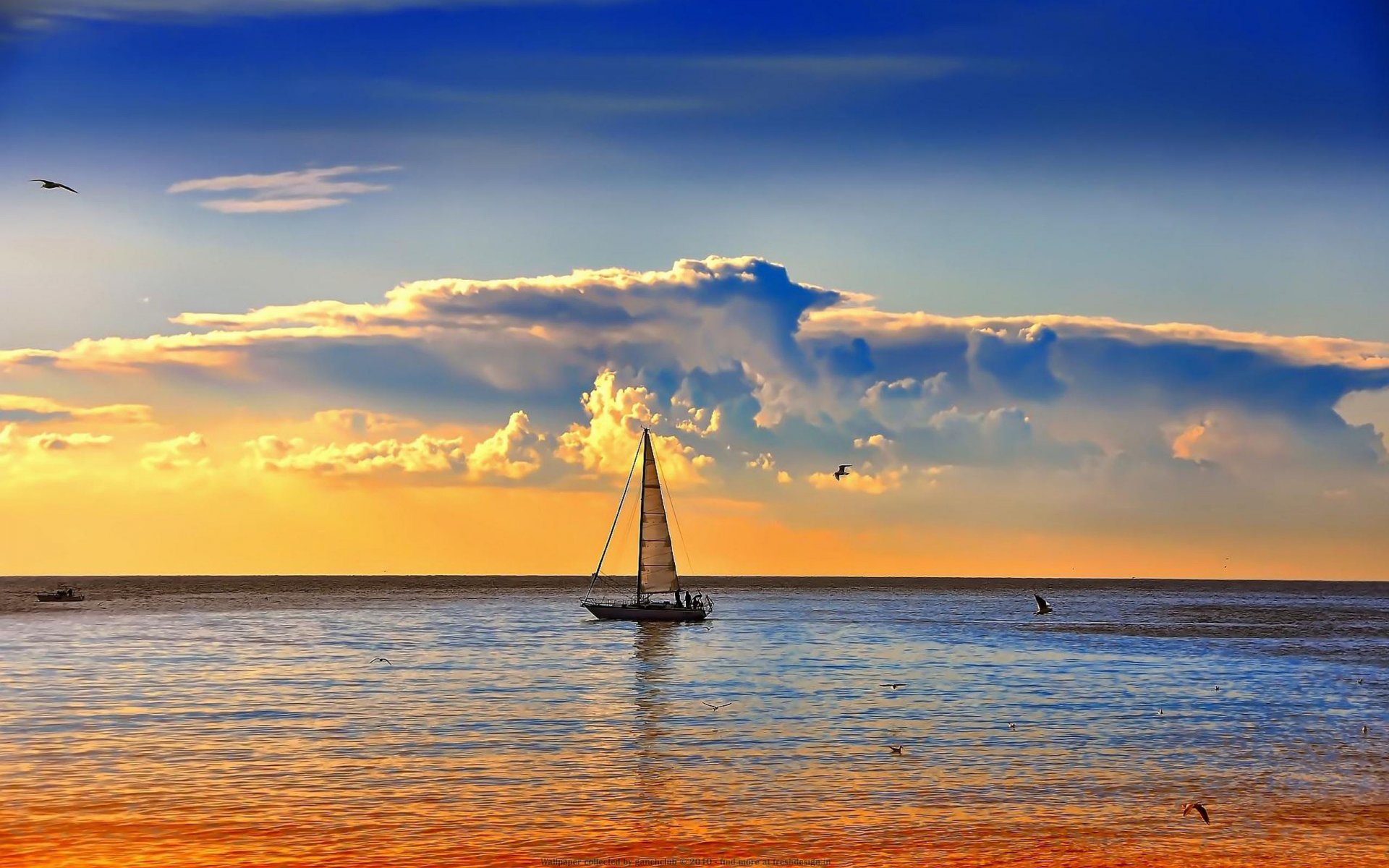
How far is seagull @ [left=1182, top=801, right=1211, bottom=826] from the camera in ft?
115

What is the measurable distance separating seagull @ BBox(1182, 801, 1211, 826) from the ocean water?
18.0 inches

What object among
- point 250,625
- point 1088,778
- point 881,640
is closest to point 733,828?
point 1088,778

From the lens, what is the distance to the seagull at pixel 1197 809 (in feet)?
115

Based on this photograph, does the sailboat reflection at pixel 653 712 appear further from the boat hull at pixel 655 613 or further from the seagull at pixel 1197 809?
the boat hull at pixel 655 613

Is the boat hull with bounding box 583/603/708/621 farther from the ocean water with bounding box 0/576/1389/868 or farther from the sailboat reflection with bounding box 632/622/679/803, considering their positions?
the ocean water with bounding box 0/576/1389/868

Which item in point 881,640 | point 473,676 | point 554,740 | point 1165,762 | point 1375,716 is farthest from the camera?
point 881,640

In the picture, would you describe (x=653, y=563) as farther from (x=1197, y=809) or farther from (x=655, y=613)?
(x=1197, y=809)

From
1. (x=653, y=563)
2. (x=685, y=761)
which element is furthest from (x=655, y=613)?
(x=685, y=761)

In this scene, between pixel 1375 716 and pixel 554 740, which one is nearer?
pixel 554 740

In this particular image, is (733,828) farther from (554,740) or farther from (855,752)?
(554,740)

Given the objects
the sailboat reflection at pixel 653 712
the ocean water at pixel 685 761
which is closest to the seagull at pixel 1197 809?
the ocean water at pixel 685 761

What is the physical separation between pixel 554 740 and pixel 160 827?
17.9 metres

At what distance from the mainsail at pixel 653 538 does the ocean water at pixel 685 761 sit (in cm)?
3722

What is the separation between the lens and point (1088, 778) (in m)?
41.6
